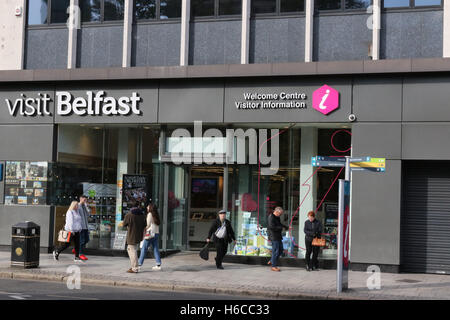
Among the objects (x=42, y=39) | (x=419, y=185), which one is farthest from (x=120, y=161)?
(x=419, y=185)

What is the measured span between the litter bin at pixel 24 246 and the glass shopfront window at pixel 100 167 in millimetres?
3657

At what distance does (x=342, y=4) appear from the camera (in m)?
16.8

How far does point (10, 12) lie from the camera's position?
63.2 feet

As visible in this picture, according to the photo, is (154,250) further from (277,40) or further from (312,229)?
(277,40)

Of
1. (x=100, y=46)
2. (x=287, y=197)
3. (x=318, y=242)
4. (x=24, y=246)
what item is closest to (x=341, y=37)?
(x=287, y=197)

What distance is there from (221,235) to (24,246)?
16.0 feet

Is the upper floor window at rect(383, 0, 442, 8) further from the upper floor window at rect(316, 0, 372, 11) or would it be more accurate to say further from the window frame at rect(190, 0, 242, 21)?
the window frame at rect(190, 0, 242, 21)

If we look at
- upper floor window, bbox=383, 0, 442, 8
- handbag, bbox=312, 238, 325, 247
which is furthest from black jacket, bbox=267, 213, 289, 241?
upper floor window, bbox=383, 0, 442, 8

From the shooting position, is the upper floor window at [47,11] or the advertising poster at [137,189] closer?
the advertising poster at [137,189]

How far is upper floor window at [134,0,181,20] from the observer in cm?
1797

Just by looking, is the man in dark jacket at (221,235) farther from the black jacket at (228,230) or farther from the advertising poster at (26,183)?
the advertising poster at (26,183)

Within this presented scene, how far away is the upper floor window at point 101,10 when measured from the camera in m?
18.4

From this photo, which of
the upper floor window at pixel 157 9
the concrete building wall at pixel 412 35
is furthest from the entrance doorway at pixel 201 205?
the concrete building wall at pixel 412 35
